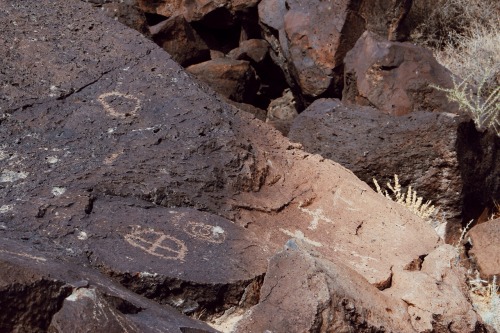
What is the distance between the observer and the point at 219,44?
359 inches

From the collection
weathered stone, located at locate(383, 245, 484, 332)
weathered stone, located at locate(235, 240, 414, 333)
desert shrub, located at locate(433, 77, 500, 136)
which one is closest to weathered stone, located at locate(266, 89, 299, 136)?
desert shrub, located at locate(433, 77, 500, 136)

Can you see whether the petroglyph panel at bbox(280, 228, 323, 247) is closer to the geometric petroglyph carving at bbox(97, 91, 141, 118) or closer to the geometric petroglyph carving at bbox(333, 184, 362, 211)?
the geometric petroglyph carving at bbox(333, 184, 362, 211)

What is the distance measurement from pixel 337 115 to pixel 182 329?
333cm

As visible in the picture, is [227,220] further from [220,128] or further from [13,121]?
[13,121]

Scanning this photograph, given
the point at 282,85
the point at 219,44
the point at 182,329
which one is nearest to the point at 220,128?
the point at 182,329

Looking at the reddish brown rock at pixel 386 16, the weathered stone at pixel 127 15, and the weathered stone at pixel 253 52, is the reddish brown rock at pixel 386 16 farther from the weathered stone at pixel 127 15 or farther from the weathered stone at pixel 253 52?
the weathered stone at pixel 127 15

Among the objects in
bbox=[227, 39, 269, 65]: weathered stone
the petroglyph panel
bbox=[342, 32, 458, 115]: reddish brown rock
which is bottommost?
bbox=[227, 39, 269, 65]: weathered stone

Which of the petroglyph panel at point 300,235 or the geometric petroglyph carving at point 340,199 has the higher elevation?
the petroglyph panel at point 300,235

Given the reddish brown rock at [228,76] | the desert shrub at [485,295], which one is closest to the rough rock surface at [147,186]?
the desert shrub at [485,295]

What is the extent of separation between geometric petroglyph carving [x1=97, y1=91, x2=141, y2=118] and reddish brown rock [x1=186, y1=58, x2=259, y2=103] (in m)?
3.76

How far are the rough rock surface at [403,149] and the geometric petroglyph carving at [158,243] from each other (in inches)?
96.5

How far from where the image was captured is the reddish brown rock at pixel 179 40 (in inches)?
304

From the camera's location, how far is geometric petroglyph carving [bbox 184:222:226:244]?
2947mm

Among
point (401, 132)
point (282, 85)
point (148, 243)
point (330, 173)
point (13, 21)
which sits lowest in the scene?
point (282, 85)
